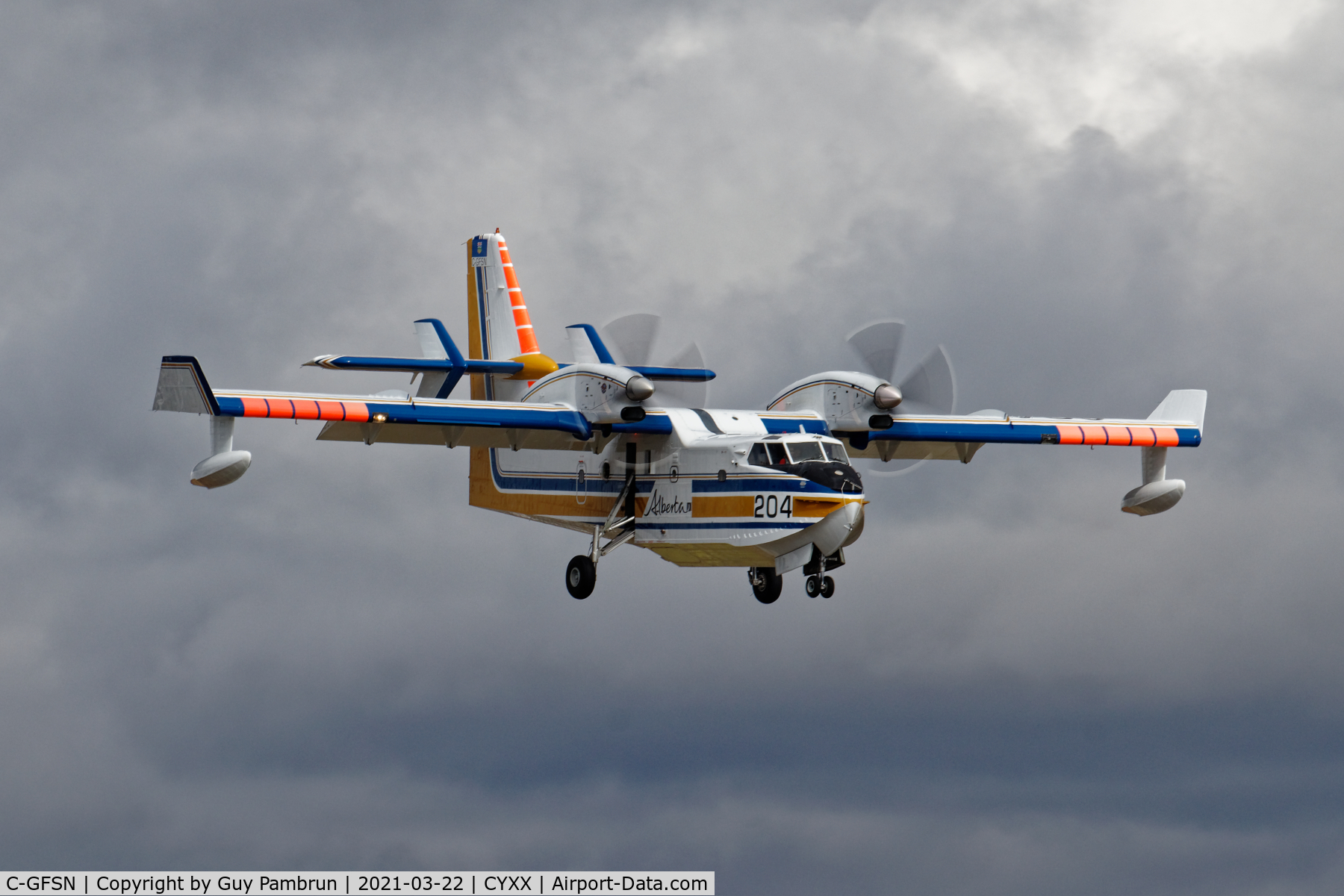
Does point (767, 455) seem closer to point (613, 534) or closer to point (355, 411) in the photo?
point (613, 534)

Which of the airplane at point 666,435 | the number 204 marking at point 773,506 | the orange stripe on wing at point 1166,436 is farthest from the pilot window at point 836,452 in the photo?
the orange stripe on wing at point 1166,436

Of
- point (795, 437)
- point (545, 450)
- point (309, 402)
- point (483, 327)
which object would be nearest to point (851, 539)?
point (795, 437)

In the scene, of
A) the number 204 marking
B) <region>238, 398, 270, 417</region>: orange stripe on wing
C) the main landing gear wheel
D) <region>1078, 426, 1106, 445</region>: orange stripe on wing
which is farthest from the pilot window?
<region>238, 398, 270, 417</region>: orange stripe on wing

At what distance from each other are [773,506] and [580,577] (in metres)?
5.11

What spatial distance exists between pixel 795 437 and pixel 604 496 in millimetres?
4775

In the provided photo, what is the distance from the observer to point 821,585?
103 feet

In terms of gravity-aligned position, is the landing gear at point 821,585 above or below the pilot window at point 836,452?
below

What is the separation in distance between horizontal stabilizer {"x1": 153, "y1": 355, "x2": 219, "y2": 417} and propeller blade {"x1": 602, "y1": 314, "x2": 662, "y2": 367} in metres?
8.61

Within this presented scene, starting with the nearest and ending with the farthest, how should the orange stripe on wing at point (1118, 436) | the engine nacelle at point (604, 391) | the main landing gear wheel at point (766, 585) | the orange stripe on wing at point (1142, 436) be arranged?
the engine nacelle at point (604, 391) → the main landing gear wheel at point (766, 585) → the orange stripe on wing at point (1118, 436) → the orange stripe on wing at point (1142, 436)

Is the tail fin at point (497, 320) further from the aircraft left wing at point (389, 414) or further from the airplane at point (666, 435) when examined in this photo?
the aircraft left wing at point (389, 414)

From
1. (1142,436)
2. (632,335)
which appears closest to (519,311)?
(632,335)

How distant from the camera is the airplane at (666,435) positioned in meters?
30.9

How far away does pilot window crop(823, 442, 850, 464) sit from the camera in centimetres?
3189

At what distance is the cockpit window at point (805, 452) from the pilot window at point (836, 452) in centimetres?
26
